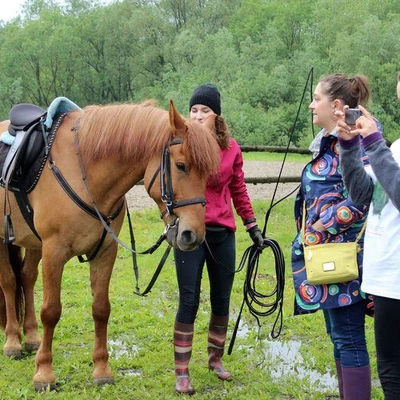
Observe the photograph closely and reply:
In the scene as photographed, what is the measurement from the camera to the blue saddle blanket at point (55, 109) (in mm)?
3699

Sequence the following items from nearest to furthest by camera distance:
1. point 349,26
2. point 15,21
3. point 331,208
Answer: point 331,208 → point 349,26 → point 15,21

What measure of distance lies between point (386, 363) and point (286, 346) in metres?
2.24

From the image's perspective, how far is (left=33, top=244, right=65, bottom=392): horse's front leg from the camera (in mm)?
3604

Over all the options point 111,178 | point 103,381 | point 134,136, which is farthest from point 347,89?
point 103,381

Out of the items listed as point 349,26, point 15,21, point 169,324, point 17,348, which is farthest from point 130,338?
point 15,21

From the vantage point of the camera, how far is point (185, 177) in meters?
3.17

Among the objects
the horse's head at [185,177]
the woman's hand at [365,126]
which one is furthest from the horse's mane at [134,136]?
the woman's hand at [365,126]

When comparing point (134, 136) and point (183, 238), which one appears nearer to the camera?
point (183, 238)

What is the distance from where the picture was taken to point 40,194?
12.0ft

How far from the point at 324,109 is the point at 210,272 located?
142 centimetres

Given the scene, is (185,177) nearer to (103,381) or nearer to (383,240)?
(383,240)

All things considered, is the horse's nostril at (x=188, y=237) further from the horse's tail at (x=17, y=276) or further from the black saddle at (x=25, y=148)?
the horse's tail at (x=17, y=276)

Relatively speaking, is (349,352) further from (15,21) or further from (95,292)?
(15,21)

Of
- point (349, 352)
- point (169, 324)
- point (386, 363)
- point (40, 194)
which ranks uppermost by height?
point (40, 194)
